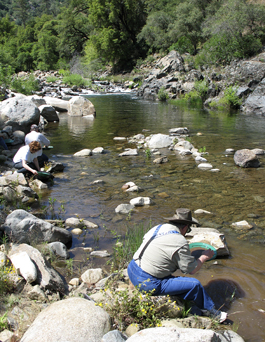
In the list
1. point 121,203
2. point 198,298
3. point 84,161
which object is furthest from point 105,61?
point 198,298

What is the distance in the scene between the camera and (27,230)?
471cm

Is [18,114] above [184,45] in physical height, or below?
below

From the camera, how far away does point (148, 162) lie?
10383 millimetres

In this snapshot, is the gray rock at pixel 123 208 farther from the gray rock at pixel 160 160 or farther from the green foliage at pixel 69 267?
the gray rock at pixel 160 160

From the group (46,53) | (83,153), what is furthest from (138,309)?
(46,53)

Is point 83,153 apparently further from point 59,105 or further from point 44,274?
point 59,105

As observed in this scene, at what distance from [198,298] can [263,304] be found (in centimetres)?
98

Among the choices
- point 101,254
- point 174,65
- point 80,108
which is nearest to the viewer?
point 101,254

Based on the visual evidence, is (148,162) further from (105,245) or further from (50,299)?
(50,299)

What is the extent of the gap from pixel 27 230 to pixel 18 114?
10125 millimetres

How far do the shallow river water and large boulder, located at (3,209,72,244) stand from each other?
0.49 meters

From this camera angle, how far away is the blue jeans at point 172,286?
343 cm

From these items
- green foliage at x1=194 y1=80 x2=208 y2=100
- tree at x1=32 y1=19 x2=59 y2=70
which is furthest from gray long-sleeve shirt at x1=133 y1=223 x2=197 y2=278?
tree at x1=32 y1=19 x2=59 y2=70

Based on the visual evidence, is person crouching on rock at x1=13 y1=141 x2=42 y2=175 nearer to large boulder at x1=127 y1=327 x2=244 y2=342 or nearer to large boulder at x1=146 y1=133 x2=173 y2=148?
large boulder at x1=146 y1=133 x2=173 y2=148
